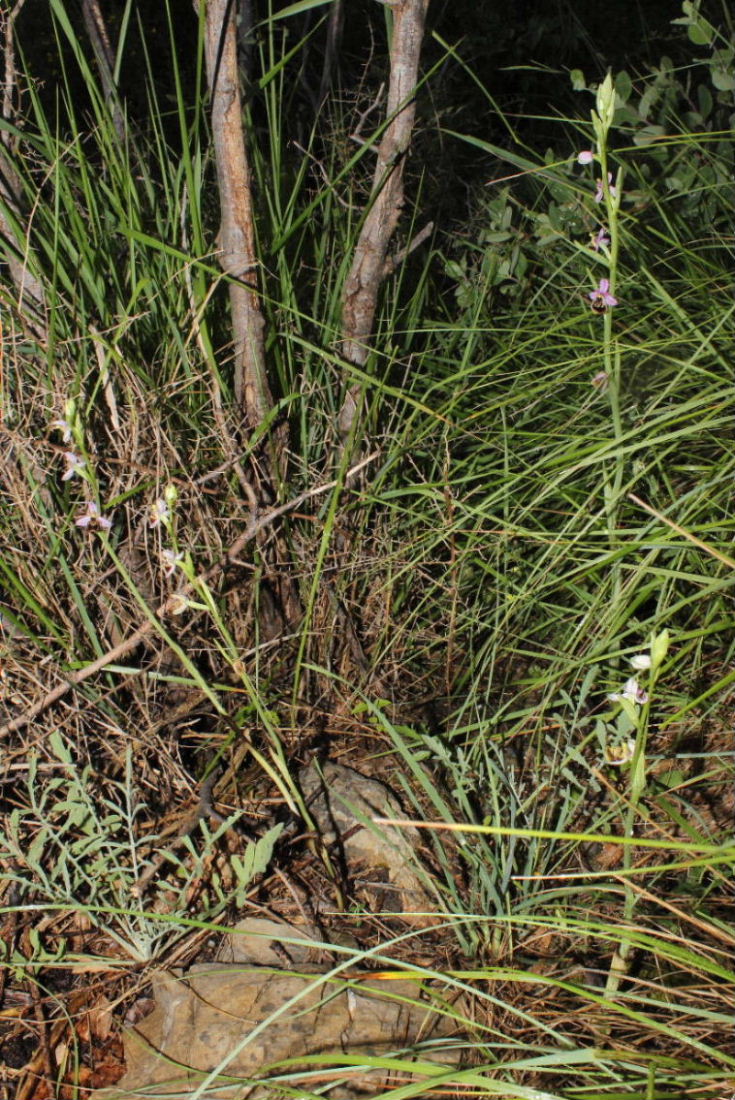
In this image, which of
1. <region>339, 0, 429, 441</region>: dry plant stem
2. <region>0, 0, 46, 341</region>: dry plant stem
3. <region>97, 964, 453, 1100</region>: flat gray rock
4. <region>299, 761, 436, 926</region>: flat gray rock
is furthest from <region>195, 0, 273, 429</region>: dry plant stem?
<region>97, 964, 453, 1100</region>: flat gray rock

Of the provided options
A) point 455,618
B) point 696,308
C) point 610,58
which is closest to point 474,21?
point 610,58

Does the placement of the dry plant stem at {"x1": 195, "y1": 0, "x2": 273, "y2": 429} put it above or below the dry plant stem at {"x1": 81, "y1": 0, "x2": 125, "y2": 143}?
below

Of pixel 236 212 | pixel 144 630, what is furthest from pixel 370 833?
pixel 236 212

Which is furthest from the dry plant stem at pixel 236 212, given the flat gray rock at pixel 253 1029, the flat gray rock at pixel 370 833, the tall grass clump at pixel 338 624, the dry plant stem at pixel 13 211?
the flat gray rock at pixel 253 1029

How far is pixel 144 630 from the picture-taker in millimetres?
1601

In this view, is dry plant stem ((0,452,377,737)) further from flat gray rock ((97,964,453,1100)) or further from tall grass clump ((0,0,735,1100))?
flat gray rock ((97,964,453,1100))

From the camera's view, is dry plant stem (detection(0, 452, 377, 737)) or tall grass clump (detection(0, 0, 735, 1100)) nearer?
tall grass clump (detection(0, 0, 735, 1100))

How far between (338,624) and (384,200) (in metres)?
0.81

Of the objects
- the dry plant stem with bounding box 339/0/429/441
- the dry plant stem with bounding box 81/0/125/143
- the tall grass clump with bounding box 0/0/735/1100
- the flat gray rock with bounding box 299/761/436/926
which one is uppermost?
the dry plant stem with bounding box 81/0/125/143

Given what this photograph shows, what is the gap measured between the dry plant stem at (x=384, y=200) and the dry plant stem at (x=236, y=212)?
0.18 m

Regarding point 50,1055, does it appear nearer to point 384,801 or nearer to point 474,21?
point 384,801

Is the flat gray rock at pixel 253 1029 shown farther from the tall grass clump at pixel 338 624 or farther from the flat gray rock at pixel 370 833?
the flat gray rock at pixel 370 833

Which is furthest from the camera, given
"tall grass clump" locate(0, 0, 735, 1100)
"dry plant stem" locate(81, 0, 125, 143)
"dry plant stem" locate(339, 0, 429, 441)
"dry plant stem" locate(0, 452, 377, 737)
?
"dry plant stem" locate(81, 0, 125, 143)

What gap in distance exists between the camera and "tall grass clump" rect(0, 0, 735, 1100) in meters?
1.43
